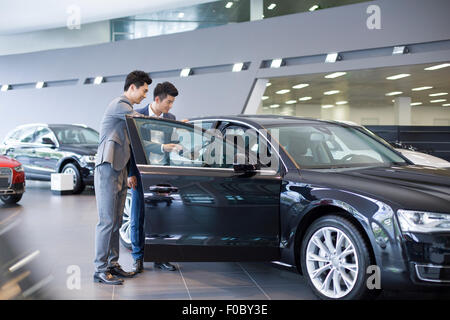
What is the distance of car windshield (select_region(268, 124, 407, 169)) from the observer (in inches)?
178

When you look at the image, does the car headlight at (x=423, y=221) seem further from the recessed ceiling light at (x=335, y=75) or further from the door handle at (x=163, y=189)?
the recessed ceiling light at (x=335, y=75)

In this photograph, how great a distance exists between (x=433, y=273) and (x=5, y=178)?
7787mm

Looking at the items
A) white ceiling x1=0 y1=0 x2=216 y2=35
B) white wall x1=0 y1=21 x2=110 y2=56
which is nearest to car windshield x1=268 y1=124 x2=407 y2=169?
white ceiling x1=0 y1=0 x2=216 y2=35

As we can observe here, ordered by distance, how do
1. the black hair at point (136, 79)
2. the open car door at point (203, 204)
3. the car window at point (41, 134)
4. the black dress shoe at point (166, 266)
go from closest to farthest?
the open car door at point (203, 204), the black hair at point (136, 79), the black dress shoe at point (166, 266), the car window at point (41, 134)

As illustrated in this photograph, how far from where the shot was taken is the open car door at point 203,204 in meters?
4.22

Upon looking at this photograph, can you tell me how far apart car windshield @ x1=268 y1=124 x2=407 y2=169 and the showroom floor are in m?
0.93

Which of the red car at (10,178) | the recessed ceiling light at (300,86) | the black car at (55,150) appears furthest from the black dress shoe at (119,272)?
the recessed ceiling light at (300,86)

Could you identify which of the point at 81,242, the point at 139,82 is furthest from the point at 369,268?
the point at 81,242

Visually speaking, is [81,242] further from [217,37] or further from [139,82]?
[217,37]

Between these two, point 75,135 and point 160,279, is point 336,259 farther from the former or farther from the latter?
point 75,135

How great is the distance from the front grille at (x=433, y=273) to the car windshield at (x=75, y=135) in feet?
32.5

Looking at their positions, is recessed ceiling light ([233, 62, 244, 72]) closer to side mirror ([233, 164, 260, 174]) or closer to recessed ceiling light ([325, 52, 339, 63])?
recessed ceiling light ([325, 52, 339, 63])
